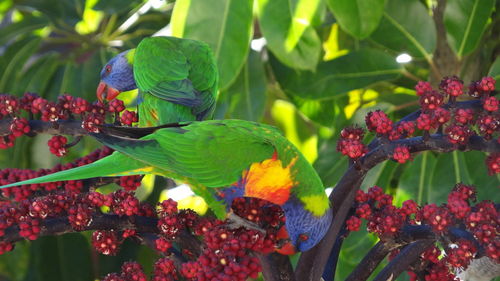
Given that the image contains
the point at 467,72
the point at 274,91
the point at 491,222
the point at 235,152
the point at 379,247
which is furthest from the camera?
the point at 274,91

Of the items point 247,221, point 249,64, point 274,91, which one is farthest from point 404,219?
point 274,91

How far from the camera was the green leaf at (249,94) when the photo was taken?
85.1 inches

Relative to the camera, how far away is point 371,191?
98 centimetres

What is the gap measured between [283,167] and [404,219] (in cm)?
22

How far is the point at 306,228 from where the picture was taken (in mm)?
979

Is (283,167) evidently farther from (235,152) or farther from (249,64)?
(249,64)

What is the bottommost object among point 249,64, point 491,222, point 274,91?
point 274,91

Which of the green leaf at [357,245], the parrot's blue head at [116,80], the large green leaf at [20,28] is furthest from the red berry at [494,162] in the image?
the large green leaf at [20,28]

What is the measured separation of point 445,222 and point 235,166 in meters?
0.34

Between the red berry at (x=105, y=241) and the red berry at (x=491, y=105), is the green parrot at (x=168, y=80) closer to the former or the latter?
the red berry at (x=105, y=241)

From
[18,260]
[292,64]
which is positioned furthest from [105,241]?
[18,260]

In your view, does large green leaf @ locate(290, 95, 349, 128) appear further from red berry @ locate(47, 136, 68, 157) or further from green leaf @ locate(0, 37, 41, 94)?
red berry @ locate(47, 136, 68, 157)

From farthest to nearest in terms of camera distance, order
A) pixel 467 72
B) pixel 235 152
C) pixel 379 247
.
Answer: pixel 467 72
pixel 235 152
pixel 379 247

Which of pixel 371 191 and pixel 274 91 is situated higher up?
pixel 371 191
